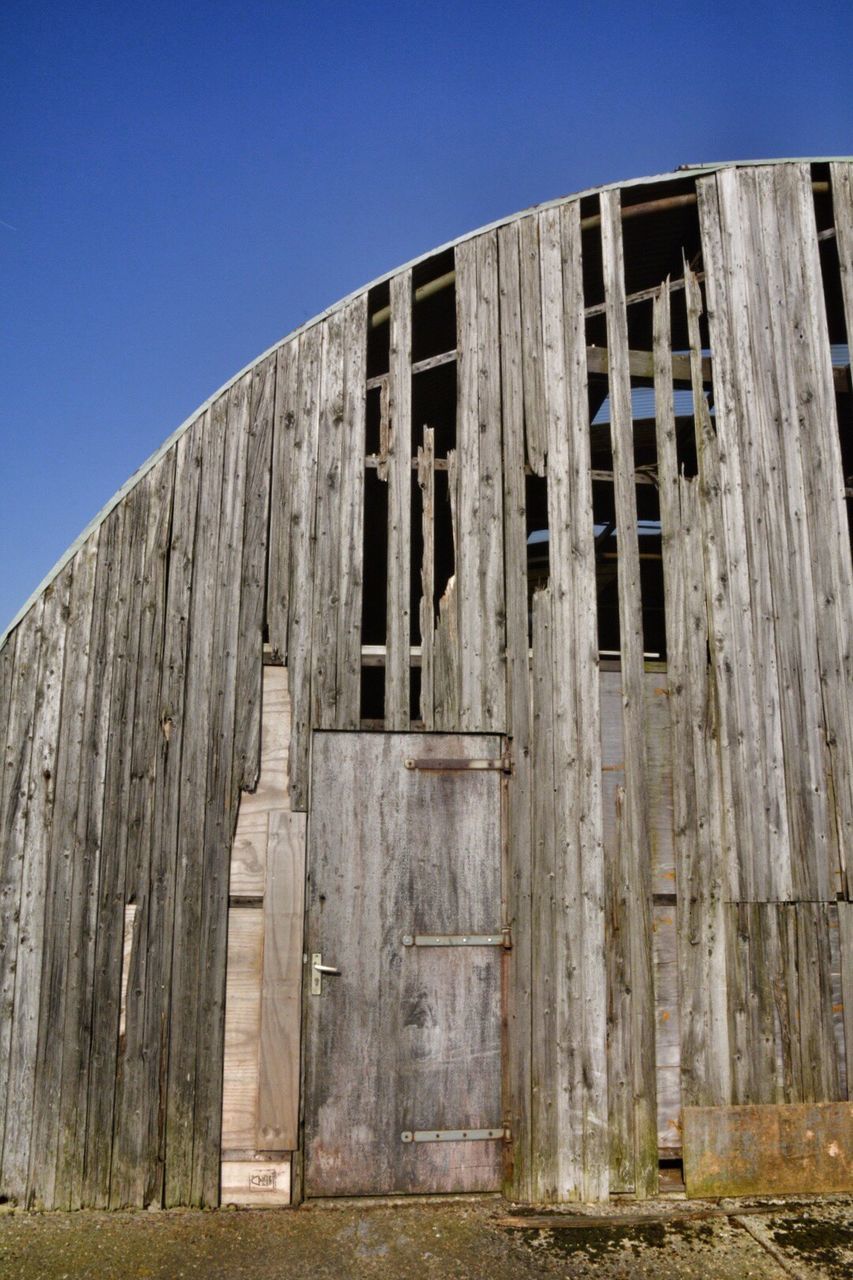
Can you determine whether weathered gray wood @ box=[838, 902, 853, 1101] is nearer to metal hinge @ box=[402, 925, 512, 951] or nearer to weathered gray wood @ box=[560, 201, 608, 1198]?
weathered gray wood @ box=[560, 201, 608, 1198]

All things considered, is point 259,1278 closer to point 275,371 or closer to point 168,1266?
point 168,1266

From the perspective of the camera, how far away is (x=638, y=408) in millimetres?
6344

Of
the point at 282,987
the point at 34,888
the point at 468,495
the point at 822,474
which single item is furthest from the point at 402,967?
the point at 822,474

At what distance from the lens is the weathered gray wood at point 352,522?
218 inches

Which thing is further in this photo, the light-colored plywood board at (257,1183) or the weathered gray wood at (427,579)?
the weathered gray wood at (427,579)

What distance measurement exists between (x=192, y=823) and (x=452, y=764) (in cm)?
153

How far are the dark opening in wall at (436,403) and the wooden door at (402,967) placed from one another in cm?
217

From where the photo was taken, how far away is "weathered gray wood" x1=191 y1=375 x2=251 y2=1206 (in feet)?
16.7

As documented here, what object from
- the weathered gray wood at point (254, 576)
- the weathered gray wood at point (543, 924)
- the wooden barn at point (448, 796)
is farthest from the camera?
the weathered gray wood at point (254, 576)

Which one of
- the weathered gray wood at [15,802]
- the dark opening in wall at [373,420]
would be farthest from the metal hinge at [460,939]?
the dark opening in wall at [373,420]

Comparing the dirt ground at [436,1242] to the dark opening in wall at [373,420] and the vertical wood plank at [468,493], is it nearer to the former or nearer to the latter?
the vertical wood plank at [468,493]

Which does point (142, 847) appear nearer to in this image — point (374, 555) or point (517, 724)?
point (517, 724)

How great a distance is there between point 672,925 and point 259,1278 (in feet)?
9.38

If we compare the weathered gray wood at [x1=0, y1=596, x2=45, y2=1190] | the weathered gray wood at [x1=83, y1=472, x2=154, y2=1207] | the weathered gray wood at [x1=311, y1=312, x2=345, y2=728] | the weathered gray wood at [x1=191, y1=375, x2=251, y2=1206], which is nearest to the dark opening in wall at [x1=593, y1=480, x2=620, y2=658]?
the weathered gray wood at [x1=311, y1=312, x2=345, y2=728]
